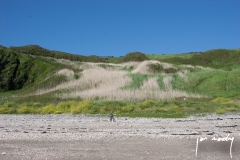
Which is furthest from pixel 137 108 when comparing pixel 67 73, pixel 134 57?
pixel 134 57

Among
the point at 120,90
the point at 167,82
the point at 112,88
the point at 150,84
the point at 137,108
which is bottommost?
the point at 137,108

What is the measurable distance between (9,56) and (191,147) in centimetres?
6950

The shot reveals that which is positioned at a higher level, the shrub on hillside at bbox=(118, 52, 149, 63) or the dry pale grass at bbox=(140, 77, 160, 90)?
the shrub on hillside at bbox=(118, 52, 149, 63)

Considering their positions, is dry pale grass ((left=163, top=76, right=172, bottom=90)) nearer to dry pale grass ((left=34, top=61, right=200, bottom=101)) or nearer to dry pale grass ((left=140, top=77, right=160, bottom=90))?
dry pale grass ((left=34, top=61, right=200, bottom=101))

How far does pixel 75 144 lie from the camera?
15938 mm

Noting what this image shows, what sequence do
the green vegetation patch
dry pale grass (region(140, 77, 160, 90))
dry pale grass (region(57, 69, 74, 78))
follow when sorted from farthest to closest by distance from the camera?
1. dry pale grass (region(57, 69, 74, 78))
2. dry pale grass (region(140, 77, 160, 90))
3. the green vegetation patch

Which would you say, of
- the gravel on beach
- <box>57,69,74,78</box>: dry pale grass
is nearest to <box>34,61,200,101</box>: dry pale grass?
<box>57,69,74,78</box>: dry pale grass

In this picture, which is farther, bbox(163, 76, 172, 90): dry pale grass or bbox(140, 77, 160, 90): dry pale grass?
bbox(163, 76, 172, 90): dry pale grass

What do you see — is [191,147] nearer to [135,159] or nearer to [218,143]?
[218,143]

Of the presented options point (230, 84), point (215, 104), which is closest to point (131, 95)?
point (215, 104)

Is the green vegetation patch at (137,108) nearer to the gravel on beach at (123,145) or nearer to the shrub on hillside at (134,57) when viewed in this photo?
the gravel on beach at (123,145)

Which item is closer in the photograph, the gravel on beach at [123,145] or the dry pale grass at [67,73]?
the gravel on beach at [123,145]

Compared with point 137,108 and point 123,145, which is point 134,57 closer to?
point 137,108

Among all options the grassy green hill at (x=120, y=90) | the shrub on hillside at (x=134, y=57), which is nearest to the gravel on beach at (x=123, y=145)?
the grassy green hill at (x=120, y=90)
